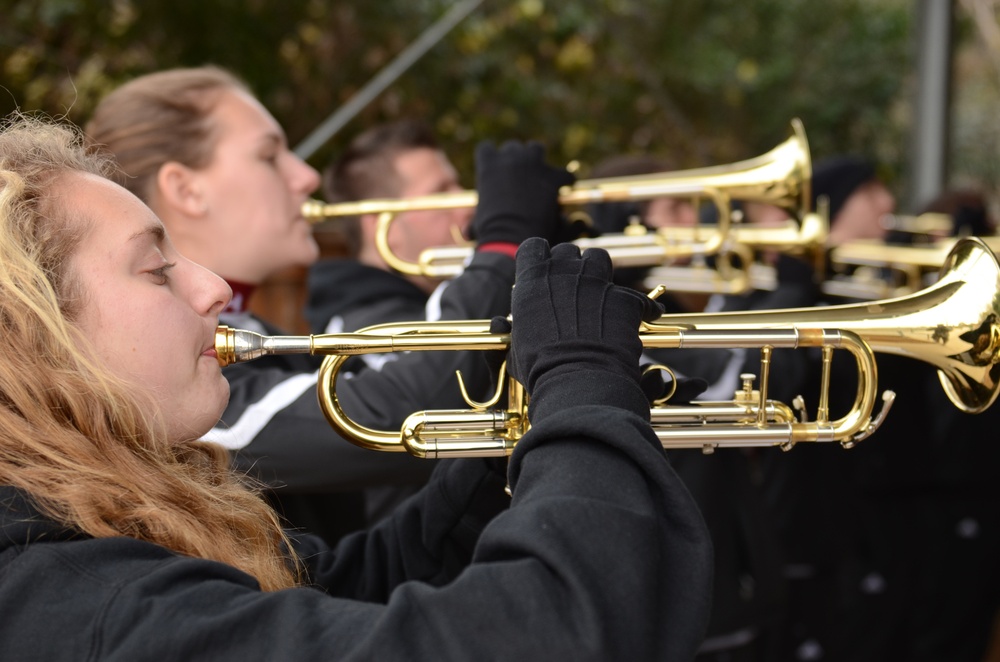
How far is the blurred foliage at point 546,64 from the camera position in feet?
17.3

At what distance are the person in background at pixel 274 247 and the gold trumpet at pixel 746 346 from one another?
0.46m

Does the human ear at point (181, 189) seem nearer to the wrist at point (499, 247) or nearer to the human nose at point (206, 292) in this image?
the wrist at point (499, 247)

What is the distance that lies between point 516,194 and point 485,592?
1.50 meters

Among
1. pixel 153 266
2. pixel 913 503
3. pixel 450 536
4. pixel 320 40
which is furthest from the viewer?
pixel 320 40

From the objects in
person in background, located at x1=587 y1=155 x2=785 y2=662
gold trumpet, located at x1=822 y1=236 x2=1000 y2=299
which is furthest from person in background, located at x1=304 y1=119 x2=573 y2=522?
gold trumpet, located at x1=822 y1=236 x2=1000 y2=299

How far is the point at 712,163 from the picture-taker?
25.0ft

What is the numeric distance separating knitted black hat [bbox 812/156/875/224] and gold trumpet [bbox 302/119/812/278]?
5.02ft

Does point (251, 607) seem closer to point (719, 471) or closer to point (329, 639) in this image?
point (329, 639)

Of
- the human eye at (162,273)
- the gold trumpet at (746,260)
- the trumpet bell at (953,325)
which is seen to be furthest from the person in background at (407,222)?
the human eye at (162,273)

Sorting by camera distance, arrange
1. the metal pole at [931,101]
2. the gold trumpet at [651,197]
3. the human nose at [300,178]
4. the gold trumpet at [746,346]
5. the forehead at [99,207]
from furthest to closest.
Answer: the metal pole at [931,101], the gold trumpet at [651,197], the human nose at [300,178], the gold trumpet at [746,346], the forehead at [99,207]

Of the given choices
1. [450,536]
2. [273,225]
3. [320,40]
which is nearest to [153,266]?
[450,536]

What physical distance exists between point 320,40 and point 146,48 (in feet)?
3.11

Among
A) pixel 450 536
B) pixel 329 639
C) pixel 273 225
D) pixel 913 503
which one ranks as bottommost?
pixel 913 503

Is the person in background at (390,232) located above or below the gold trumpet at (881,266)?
above
